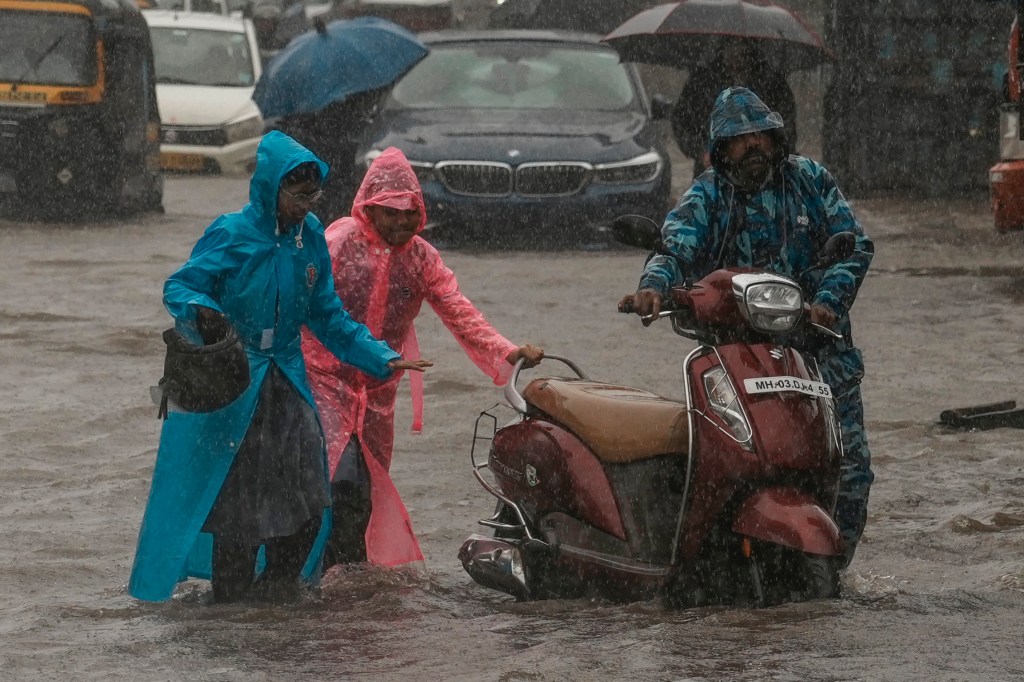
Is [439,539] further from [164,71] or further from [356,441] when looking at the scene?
[164,71]

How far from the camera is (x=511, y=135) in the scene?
51.3 ft

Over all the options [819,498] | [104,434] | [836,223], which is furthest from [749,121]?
[104,434]

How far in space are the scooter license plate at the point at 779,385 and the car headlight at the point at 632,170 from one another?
32.9 ft

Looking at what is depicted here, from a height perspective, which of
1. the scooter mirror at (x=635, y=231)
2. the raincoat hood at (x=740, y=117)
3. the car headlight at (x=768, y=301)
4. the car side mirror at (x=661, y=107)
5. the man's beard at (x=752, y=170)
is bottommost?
the car side mirror at (x=661, y=107)

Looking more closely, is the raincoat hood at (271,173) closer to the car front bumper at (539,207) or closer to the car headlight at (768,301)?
the car headlight at (768,301)

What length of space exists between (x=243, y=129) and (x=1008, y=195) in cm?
1166

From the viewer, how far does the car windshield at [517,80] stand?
647 inches

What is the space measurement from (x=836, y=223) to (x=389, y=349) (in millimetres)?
1404

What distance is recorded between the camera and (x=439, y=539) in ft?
24.4

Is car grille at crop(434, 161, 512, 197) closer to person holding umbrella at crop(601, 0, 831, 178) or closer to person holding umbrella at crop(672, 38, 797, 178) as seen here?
person holding umbrella at crop(601, 0, 831, 178)

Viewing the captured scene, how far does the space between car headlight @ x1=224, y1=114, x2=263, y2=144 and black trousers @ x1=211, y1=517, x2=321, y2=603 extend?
1643 centimetres

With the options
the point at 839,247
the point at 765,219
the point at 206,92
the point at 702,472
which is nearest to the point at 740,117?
the point at 765,219

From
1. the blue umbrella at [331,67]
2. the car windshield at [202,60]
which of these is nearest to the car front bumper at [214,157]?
Result: the car windshield at [202,60]

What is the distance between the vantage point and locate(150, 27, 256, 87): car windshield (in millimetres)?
23219
